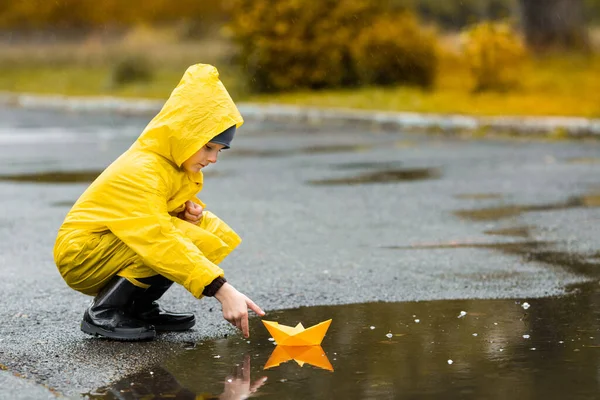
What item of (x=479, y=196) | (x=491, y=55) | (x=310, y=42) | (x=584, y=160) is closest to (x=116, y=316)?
(x=479, y=196)

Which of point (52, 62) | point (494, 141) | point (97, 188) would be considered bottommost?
point (52, 62)

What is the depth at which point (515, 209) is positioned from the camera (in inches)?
324

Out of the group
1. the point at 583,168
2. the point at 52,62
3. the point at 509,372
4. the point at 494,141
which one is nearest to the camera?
the point at 509,372

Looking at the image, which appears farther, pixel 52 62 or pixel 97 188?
pixel 52 62

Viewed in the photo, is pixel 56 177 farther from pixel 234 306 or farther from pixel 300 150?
pixel 234 306

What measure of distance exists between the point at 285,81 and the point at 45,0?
17.3 m

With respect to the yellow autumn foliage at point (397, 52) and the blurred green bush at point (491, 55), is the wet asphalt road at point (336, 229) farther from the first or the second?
the yellow autumn foliage at point (397, 52)

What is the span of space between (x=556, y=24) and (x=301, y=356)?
2177cm

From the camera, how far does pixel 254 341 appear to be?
Answer: 14.8 ft

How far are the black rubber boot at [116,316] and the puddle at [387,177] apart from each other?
17.6 ft

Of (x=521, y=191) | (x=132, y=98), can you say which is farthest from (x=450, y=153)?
(x=132, y=98)

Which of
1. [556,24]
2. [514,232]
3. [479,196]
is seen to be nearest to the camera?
[514,232]

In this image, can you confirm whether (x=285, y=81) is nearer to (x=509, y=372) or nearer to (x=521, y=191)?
(x=521, y=191)

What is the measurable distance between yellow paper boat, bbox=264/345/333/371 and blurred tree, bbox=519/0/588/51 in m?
21.5
